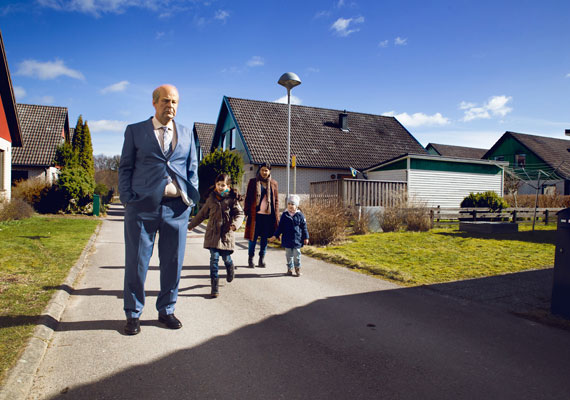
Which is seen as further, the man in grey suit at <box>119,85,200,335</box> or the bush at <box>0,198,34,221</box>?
the bush at <box>0,198,34,221</box>

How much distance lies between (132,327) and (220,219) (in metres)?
2.12

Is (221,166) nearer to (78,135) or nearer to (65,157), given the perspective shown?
(65,157)

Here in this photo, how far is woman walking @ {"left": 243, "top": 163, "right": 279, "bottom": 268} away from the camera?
759cm

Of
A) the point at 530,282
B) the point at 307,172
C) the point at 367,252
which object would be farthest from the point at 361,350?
the point at 307,172

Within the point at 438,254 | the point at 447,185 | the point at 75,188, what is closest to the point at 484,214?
the point at 447,185

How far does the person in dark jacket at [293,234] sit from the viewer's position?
22.9 feet

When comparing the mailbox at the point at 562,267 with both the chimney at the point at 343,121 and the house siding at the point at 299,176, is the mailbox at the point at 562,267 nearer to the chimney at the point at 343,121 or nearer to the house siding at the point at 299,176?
the house siding at the point at 299,176

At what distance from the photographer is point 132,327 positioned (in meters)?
3.90

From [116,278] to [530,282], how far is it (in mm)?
6369

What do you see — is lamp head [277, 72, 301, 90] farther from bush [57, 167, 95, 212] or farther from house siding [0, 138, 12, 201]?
bush [57, 167, 95, 212]

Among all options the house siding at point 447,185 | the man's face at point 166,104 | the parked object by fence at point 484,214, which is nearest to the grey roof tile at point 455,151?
the house siding at point 447,185

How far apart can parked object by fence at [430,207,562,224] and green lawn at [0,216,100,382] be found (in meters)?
11.4

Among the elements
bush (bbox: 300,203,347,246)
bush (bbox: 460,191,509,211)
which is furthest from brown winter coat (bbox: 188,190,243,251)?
bush (bbox: 460,191,509,211)

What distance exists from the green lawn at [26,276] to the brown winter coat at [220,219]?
1992 mm
